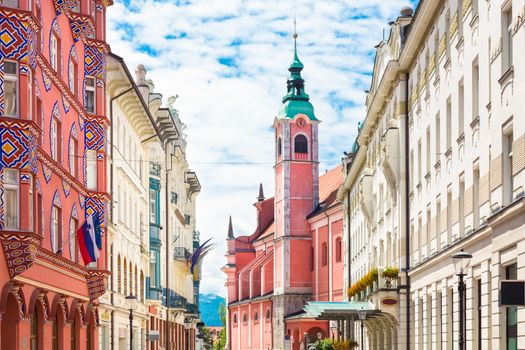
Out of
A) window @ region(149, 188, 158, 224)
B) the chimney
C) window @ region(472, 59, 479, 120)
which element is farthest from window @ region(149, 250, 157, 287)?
window @ region(472, 59, 479, 120)

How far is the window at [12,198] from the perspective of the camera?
2548 cm

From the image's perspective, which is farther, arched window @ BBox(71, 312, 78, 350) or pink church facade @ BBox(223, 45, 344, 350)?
pink church facade @ BBox(223, 45, 344, 350)

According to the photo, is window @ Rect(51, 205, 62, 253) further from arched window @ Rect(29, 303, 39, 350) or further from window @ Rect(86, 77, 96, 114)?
window @ Rect(86, 77, 96, 114)

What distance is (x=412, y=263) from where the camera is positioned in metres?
40.8

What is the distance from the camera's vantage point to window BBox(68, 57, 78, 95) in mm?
34688

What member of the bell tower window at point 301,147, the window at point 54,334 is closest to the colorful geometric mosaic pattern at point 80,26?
the window at point 54,334

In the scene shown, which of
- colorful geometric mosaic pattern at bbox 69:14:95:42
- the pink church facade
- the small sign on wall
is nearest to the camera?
the small sign on wall

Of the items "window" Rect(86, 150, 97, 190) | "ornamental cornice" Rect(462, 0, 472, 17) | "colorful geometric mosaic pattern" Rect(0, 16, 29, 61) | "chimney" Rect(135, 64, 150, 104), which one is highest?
"chimney" Rect(135, 64, 150, 104)

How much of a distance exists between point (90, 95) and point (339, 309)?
18.5 meters

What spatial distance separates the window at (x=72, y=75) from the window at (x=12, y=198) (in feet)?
30.3

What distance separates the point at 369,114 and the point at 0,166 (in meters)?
30.6

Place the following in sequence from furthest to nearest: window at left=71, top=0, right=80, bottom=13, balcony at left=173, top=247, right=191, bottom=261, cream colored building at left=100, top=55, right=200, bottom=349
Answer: balcony at left=173, top=247, right=191, bottom=261
cream colored building at left=100, top=55, right=200, bottom=349
window at left=71, top=0, right=80, bottom=13

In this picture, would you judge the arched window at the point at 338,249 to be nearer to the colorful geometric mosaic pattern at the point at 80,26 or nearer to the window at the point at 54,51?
the colorful geometric mosaic pattern at the point at 80,26

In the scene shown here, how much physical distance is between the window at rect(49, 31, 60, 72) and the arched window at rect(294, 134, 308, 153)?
82.7m
